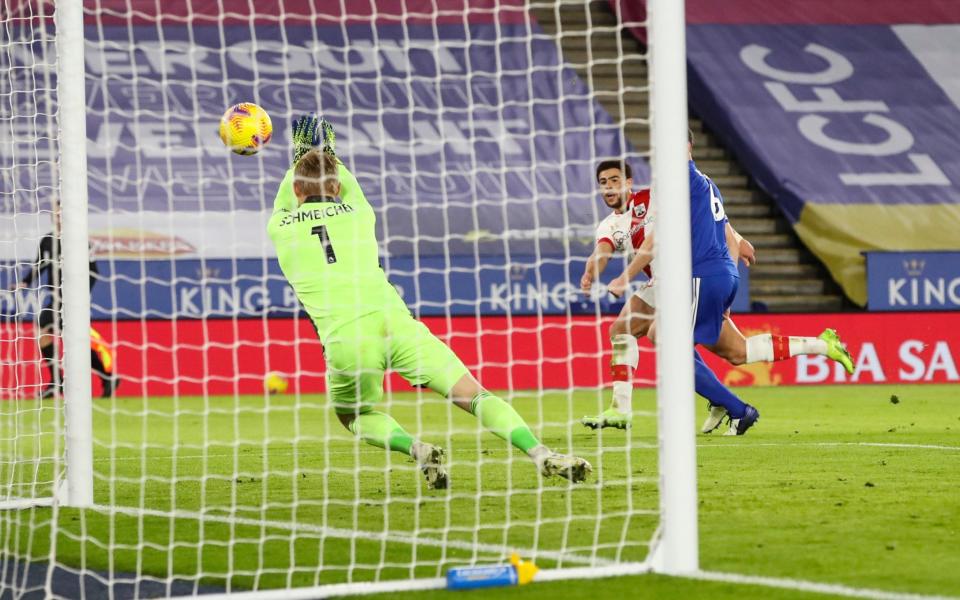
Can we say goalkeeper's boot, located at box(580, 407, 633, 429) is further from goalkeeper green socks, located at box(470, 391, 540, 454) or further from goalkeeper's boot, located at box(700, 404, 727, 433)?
goalkeeper green socks, located at box(470, 391, 540, 454)

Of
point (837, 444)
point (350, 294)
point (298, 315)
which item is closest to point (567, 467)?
point (350, 294)

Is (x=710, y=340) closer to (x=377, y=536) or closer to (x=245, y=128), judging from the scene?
(x=245, y=128)

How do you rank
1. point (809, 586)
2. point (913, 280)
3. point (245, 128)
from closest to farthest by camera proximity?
point (809, 586) < point (245, 128) < point (913, 280)

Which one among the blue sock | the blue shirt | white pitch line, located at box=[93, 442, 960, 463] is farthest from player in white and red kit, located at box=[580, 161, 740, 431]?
white pitch line, located at box=[93, 442, 960, 463]

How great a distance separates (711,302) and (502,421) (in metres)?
2.85

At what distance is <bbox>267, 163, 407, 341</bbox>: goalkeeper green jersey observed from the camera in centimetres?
631

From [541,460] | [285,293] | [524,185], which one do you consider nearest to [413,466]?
[541,460]

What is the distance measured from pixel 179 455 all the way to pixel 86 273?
9.86 feet

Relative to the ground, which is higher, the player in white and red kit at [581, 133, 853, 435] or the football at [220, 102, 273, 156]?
the football at [220, 102, 273, 156]

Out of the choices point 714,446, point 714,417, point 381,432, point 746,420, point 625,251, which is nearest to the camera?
point 381,432

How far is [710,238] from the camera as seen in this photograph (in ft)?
28.4

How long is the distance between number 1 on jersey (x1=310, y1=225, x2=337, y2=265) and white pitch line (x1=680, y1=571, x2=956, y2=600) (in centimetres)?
238

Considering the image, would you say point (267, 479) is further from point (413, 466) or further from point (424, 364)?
point (424, 364)

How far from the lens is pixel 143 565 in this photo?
5082 millimetres
